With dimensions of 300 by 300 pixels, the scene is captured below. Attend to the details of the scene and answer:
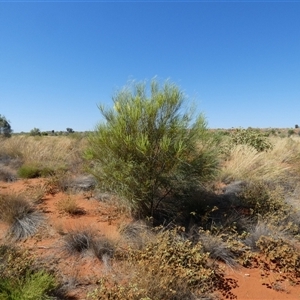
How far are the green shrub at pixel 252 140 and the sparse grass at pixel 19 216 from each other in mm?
9429

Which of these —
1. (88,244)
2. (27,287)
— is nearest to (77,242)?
(88,244)

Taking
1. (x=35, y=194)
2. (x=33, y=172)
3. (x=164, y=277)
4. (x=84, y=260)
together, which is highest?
(x=33, y=172)

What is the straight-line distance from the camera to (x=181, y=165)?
4.73m

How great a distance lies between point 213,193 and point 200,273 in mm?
3356

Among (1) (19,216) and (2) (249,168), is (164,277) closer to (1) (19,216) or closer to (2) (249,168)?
(1) (19,216)

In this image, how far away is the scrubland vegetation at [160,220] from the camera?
3.15 m

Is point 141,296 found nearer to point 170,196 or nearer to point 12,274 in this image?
point 12,274

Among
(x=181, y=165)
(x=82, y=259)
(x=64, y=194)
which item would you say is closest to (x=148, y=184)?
(x=181, y=165)

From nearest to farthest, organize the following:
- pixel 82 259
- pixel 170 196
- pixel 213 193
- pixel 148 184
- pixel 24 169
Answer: pixel 82 259 → pixel 148 184 → pixel 170 196 → pixel 213 193 → pixel 24 169

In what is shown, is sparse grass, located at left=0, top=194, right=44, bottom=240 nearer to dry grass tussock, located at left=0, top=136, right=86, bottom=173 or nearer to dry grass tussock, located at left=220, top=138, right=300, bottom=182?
dry grass tussock, located at left=0, top=136, right=86, bottom=173

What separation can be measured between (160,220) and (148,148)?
5.71ft

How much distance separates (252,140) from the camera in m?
11.5

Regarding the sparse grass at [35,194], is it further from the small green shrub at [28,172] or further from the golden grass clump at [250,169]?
the golden grass clump at [250,169]

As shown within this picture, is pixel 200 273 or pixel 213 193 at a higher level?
pixel 213 193
